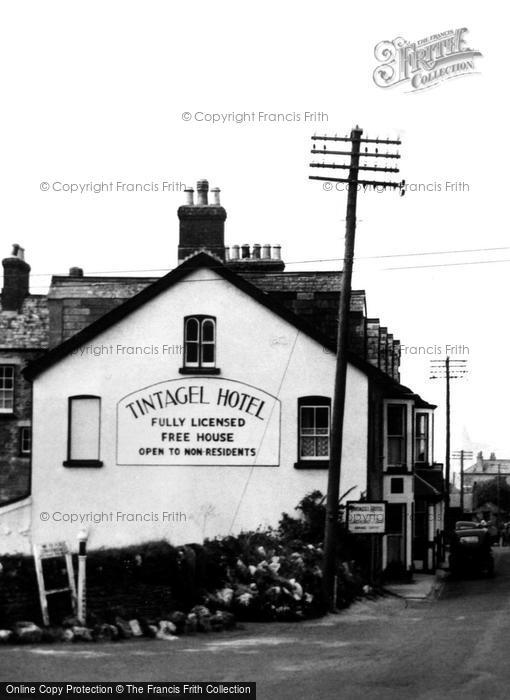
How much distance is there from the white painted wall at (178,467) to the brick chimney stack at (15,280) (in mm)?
12738

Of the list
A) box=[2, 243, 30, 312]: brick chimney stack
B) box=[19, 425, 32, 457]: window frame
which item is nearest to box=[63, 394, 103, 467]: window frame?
box=[19, 425, 32, 457]: window frame

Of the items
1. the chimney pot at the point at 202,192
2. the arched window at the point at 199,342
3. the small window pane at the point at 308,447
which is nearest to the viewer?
the small window pane at the point at 308,447

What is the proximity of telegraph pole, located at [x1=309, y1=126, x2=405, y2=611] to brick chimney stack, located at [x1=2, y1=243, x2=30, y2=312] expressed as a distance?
20.0 meters

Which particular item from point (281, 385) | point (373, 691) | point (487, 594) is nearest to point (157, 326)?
point (281, 385)

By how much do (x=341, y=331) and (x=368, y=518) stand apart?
4.65m

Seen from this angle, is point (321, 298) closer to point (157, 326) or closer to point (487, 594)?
point (157, 326)

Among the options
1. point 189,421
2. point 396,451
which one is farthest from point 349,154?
point 396,451

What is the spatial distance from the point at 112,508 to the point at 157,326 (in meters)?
4.89

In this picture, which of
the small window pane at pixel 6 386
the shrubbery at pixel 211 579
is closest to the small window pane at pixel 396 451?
the shrubbery at pixel 211 579

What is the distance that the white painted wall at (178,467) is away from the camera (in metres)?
30.2

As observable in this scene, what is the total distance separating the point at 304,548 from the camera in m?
26.9

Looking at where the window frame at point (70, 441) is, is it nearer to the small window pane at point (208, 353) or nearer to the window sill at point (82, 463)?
the window sill at point (82, 463)

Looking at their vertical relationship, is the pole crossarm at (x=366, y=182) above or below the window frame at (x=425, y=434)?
above

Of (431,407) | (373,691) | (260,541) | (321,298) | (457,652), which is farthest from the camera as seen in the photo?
(431,407)
